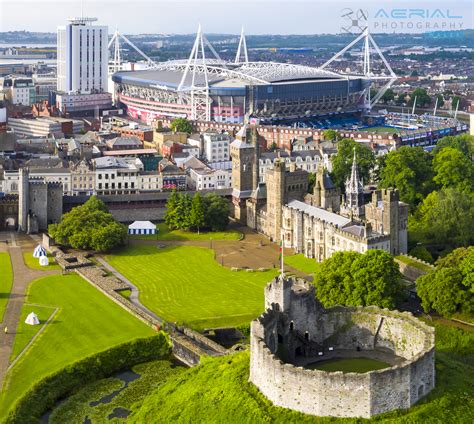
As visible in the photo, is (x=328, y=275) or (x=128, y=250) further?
(x=128, y=250)

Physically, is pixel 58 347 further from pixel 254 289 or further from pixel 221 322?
pixel 254 289

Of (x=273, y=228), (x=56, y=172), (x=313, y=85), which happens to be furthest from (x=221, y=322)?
(x=313, y=85)

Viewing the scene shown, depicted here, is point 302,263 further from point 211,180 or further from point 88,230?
point 211,180

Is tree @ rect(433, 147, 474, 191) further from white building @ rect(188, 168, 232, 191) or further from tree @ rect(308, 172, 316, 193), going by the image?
white building @ rect(188, 168, 232, 191)

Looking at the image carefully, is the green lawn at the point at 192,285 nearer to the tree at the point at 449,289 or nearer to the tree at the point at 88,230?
the tree at the point at 88,230

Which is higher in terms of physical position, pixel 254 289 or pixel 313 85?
pixel 313 85

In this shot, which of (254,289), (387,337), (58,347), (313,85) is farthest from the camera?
(313,85)

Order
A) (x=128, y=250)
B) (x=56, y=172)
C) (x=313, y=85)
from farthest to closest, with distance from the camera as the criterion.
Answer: (x=313, y=85) → (x=56, y=172) → (x=128, y=250)

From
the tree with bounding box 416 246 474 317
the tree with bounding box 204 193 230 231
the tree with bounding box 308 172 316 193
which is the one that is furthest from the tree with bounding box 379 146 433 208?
the tree with bounding box 416 246 474 317
